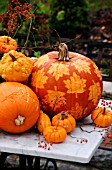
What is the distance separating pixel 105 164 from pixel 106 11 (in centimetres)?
557

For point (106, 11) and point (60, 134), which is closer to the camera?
point (60, 134)

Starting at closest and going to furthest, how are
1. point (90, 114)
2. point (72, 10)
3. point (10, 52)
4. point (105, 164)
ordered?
1. point (10, 52)
2. point (90, 114)
3. point (105, 164)
4. point (72, 10)

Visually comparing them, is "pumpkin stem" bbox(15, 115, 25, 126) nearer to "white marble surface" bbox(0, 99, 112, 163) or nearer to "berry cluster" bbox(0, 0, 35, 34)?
"white marble surface" bbox(0, 99, 112, 163)

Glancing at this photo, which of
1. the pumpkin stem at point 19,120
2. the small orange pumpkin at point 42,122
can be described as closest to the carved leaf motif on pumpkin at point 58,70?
the small orange pumpkin at point 42,122

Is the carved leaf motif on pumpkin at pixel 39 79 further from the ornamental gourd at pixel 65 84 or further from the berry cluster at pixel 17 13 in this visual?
the berry cluster at pixel 17 13

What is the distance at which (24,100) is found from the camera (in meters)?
2.91

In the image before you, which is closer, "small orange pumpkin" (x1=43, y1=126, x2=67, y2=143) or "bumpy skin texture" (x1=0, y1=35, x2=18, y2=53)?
"small orange pumpkin" (x1=43, y1=126, x2=67, y2=143)

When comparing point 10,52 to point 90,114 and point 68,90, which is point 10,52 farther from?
point 90,114

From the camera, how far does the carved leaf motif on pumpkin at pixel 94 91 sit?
124 inches

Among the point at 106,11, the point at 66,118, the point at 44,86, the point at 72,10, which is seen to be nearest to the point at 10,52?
the point at 44,86

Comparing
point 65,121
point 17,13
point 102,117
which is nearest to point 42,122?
point 65,121

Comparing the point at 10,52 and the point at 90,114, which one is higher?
the point at 10,52

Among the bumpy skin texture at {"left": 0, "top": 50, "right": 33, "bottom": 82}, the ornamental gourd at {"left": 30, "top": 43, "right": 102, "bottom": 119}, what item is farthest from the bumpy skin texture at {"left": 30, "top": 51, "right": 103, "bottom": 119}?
the bumpy skin texture at {"left": 0, "top": 50, "right": 33, "bottom": 82}

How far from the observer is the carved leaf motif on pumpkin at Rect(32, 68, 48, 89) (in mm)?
3100
